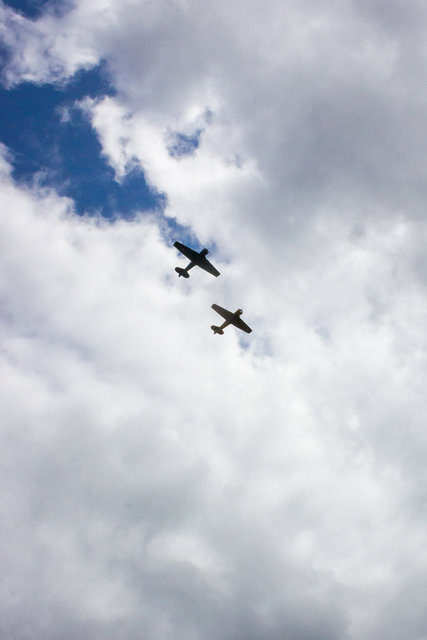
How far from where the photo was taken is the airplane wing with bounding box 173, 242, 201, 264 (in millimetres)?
80375

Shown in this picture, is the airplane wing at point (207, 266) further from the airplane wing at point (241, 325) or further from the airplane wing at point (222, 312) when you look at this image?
the airplane wing at point (241, 325)

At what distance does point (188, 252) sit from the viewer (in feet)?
264

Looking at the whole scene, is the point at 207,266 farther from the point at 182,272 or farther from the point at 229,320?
the point at 229,320

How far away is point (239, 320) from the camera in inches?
3103

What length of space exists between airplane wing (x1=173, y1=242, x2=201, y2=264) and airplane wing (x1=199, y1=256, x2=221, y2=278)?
73 centimetres

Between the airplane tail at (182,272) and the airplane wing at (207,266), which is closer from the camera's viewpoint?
the airplane wing at (207,266)

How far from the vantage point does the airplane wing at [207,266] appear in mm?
80750

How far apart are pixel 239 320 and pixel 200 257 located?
530 inches

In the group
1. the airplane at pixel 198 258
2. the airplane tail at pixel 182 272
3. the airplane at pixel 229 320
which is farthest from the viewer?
the airplane tail at pixel 182 272

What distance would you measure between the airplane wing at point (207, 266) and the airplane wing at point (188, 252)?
734 millimetres

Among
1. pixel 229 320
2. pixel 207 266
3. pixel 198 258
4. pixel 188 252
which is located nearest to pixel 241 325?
pixel 229 320

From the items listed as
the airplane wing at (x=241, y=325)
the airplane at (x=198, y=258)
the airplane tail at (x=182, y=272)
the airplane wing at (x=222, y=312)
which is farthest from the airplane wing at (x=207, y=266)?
the airplane wing at (x=241, y=325)

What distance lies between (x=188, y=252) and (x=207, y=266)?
170 inches

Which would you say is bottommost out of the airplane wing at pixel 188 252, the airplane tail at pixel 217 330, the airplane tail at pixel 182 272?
the airplane tail at pixel 217 330
